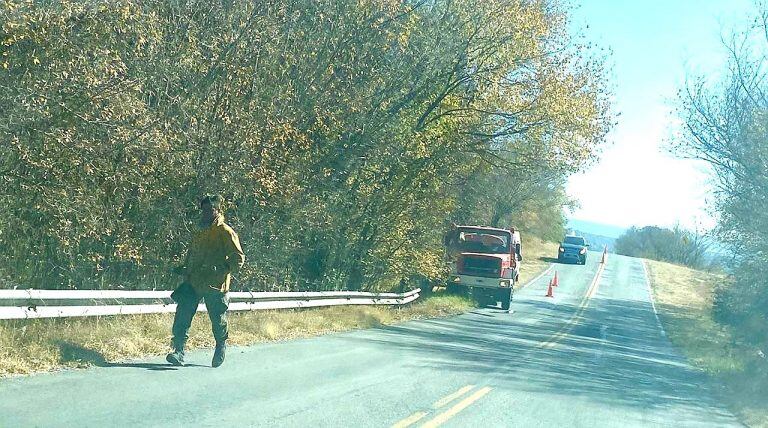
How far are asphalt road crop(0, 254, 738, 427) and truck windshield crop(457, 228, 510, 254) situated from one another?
8975mm

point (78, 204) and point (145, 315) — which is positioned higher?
point (78, 204)

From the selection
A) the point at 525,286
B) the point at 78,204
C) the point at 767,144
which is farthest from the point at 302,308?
the point at 525,286

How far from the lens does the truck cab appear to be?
2969 centimetres

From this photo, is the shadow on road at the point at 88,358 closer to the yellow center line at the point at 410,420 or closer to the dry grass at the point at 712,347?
the yellow center line at the point at 410,420

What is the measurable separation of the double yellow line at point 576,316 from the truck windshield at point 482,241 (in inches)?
135

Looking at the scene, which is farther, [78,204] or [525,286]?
[525,286]

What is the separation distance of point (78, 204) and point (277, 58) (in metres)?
5.56

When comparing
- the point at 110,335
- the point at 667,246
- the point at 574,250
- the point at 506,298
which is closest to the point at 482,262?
the point at 506,298

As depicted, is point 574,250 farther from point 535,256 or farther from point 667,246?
point 667,246

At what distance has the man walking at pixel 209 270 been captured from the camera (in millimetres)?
9992

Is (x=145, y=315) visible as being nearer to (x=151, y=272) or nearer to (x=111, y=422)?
(x=151, y=272)

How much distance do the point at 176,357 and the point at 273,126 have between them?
6.03 metres

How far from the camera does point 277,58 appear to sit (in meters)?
16.2

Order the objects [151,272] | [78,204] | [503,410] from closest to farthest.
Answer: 1. [503,410]
2. [78,204]
3. [151,272]
